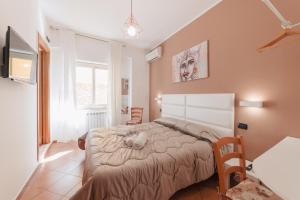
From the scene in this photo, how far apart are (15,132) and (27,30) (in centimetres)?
143

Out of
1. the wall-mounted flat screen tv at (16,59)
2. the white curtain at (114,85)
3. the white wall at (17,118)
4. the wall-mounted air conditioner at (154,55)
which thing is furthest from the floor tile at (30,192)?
the wall-mounted air conditioner at (154,55)

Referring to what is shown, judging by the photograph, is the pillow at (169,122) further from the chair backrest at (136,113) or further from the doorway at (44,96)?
the doorway at (44,96)

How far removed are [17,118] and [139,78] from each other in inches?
133

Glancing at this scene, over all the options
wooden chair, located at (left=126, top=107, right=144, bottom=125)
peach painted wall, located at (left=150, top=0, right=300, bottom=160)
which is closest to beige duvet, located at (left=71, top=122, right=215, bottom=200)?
peach painted wall, located at (left=150, top=0, right=300, bottom=160)

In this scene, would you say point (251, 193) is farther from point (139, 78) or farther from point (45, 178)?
point (139, 78)

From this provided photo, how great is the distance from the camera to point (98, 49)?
13.6 feet

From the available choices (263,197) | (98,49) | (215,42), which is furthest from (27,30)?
(263,197)

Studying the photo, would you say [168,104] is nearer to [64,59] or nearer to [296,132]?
[296,132]

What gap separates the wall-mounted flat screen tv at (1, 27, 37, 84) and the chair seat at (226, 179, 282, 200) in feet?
7.49

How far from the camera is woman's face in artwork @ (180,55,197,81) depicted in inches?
118

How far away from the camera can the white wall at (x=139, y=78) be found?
4.66 metres

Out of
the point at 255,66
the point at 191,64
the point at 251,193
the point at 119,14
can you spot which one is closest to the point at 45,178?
the point at 251,193

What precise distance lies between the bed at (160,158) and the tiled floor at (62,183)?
246 millimetres

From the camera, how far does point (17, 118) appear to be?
1762 millimetres
